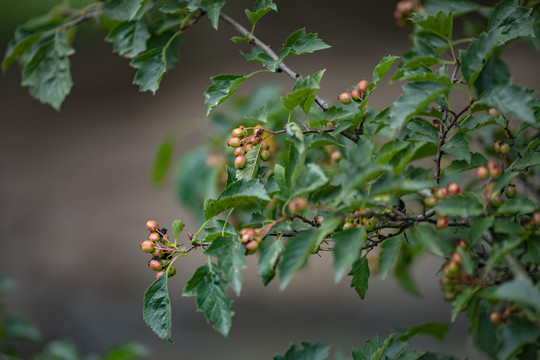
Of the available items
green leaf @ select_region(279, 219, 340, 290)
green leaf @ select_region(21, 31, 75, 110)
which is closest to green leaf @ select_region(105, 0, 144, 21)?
green leaf @ select_region(21, 31, 75, 110)

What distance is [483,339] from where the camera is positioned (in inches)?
34.9

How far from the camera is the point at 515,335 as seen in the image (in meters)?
0.57

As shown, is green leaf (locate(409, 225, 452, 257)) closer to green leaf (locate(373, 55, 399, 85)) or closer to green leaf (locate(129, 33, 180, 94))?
green leaf (locate(373, 55, 399, 85))

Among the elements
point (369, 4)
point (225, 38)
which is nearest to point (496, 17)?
point (369, 4)

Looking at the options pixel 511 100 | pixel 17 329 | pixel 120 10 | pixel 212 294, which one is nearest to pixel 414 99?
pixel 511 100

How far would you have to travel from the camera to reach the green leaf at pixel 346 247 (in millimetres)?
567

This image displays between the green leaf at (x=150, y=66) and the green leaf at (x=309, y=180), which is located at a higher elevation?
the green leaf at (x=150, y=66)

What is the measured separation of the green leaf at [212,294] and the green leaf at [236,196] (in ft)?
0.25

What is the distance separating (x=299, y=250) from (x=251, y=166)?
19cm

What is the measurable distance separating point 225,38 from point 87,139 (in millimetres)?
1403

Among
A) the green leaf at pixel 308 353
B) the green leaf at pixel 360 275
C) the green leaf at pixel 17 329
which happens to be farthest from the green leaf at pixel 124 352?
the green leaf at pixel 360 275

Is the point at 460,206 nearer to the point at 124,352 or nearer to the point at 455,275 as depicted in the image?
the point at 455,275

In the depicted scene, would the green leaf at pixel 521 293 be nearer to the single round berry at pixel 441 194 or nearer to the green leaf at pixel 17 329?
the single round berry at pixel 441 194

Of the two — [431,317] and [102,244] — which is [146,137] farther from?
[431,317]
